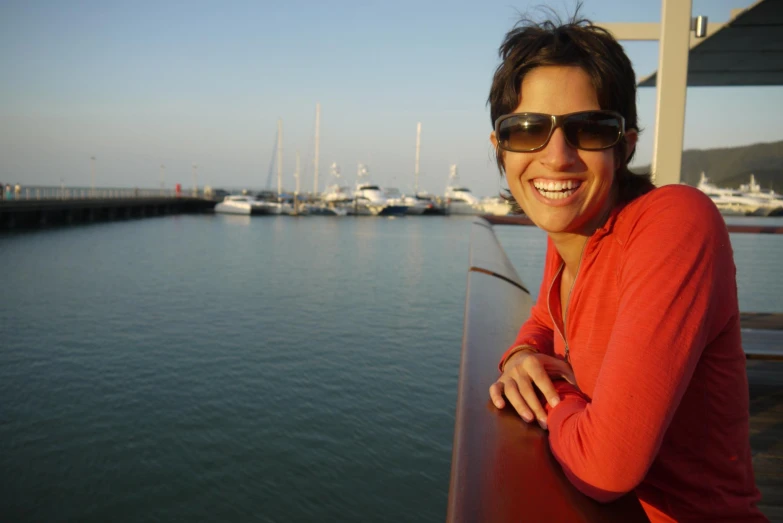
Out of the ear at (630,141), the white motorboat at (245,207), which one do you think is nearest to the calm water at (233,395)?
the ear at (630,141)

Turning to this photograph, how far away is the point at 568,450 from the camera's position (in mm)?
900

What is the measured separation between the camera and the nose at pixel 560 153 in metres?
1.18

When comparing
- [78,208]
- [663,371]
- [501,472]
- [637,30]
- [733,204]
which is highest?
[637,30]

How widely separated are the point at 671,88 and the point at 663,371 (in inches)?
101

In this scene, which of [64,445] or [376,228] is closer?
[64,445]

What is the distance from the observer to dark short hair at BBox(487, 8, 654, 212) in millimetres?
1149

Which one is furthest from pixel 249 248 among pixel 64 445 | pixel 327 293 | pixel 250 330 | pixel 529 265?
pixel 64 445

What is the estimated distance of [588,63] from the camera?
115 cm

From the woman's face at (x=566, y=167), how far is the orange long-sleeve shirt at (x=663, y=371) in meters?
0.08

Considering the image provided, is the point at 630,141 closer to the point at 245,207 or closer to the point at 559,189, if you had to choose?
the point at 559,189

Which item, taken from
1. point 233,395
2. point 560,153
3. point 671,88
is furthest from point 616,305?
point 233,395

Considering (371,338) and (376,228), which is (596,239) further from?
(376,228)

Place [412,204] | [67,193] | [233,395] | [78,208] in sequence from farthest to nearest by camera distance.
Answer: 1. [412,204]
2. [67,193]
3. [78,208]
4. [233,395]

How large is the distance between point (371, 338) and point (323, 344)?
102 cm
